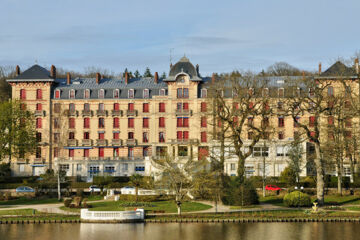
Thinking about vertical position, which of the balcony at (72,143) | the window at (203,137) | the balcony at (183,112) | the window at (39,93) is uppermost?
the window at (39,93)

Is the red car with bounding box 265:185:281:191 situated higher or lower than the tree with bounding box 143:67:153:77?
lower

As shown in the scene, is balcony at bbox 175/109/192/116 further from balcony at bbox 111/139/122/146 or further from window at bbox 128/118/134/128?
balcony at bbox 111/139/122/146

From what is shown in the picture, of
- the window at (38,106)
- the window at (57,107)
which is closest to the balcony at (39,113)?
the window at (38,106)

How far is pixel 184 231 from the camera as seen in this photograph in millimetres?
45969

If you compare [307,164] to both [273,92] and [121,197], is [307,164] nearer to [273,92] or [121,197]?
[273,92]

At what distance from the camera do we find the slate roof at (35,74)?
3720 inches

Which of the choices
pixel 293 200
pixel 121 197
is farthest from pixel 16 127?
pixel 293 200

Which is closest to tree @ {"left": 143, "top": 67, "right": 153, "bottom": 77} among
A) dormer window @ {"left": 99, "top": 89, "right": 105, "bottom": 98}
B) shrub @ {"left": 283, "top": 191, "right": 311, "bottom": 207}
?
dormer window @ {"left": 99, "top": 89, "right": 105, "bottom": 98}

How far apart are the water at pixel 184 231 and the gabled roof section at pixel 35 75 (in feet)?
156

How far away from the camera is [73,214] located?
55.5 meters

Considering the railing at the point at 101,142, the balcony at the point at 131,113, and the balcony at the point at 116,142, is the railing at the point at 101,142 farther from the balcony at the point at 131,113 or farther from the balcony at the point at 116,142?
the balcony at the point at 131,113

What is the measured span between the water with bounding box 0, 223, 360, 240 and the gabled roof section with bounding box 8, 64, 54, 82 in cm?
4764

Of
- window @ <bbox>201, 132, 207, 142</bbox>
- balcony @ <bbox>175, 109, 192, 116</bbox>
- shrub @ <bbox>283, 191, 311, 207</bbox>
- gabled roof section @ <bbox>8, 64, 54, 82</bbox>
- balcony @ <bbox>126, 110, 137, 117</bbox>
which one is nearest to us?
shrub @ <bbox>283, 191, 311, 207</bbox>

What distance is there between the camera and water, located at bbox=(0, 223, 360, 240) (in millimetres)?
43656
